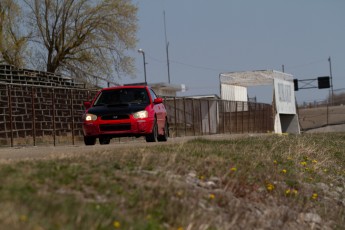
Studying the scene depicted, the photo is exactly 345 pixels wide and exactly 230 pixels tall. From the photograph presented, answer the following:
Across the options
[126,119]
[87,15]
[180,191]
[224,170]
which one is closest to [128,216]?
[180,191]

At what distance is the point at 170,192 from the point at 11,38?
3522cm

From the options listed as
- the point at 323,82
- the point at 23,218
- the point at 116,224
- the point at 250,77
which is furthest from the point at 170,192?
the point at 323,82

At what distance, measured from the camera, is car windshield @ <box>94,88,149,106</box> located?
672 inches

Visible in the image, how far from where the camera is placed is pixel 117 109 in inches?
650

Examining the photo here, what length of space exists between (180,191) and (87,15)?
123ft

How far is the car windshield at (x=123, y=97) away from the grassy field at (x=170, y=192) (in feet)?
20.5

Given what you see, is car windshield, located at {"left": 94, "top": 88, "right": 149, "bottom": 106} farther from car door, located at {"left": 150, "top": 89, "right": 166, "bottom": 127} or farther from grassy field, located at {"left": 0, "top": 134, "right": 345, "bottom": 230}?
grassy field, located at {"left": 0, "top": 134, "right": 345, "bottom": 230}

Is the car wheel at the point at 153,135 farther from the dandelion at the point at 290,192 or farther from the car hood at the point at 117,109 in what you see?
the dandelion at the point at 290,192

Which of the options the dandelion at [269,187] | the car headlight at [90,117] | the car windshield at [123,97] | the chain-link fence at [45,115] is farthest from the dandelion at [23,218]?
the chain-link fence at [45,115]

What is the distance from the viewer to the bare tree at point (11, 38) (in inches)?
1544

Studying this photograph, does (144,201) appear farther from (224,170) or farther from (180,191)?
(224,170)

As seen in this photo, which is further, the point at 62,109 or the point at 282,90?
the point at 282,90

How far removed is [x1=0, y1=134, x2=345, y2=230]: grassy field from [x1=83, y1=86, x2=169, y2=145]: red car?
5.55 metres

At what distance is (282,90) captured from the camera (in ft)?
168
